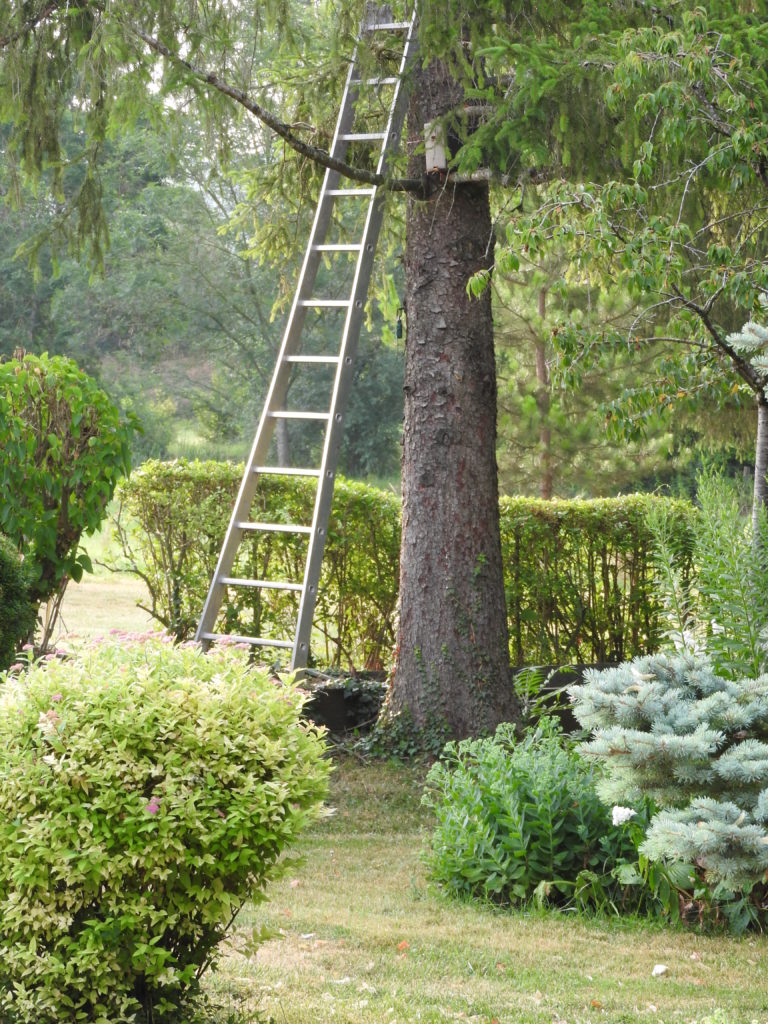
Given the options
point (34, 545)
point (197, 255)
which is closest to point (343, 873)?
point (34, 545)

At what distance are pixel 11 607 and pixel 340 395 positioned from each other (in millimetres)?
2243

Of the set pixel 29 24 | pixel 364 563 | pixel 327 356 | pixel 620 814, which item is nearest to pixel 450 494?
pixel 327 356

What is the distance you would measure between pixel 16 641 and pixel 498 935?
304 centimetres

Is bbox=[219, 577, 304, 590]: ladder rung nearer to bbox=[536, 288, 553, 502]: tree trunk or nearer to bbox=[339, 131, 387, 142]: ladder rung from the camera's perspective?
bbox=[339, 131, 387, 142]: ladder rung

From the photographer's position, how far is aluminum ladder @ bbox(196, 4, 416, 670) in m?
6.68

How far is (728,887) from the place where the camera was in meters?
3.92

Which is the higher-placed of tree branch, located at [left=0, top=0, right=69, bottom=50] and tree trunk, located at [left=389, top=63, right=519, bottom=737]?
tree branch, located at [left=0, top=0, right=69, bottom=50]

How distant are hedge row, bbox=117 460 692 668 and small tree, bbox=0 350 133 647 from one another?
1.38 metres

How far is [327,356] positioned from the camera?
695 cm

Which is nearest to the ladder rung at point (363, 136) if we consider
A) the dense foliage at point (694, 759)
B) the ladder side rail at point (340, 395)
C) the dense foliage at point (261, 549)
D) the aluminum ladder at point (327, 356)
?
the aluminum ladder at point (327, 356)

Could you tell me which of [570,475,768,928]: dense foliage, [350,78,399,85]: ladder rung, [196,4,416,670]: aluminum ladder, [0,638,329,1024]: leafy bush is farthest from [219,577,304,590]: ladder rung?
[0,638,329,1024]: leafy bush

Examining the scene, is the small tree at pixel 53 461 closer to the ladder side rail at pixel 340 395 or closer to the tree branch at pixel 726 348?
the ladder side rail at pixel 340 395

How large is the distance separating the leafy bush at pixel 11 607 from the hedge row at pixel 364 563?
2.25 metres

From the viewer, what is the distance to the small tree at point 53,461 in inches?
251
